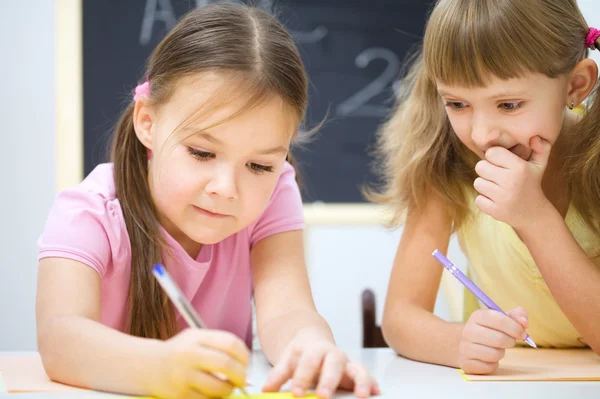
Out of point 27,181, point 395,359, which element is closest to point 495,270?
point 395,359

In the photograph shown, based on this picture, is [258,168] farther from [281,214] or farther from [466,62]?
[466,62]

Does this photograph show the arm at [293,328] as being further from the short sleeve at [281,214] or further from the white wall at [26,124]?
the white wall at [26,124]

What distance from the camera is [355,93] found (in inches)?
103

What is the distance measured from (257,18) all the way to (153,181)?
10.8 inches

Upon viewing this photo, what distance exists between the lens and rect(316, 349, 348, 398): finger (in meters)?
0.76

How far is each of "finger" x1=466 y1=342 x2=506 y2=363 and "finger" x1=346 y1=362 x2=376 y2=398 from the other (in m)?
0.18

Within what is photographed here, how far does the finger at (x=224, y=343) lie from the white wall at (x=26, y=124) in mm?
1935

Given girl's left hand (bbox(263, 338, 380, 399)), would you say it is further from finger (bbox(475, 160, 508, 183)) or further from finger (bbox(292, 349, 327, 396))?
finger (bbox(475, 160, 508, 183))

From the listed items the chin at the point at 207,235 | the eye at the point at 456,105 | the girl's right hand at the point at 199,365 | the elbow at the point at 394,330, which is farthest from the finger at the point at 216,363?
the eye at the point at 456,105

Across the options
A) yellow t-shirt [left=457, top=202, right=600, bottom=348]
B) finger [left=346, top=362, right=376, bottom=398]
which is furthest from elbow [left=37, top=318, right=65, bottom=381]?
yellow t-shirt [left=457, top=202, right=600, bottom=348]

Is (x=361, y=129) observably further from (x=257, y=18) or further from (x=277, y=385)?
(x=277, y=385)

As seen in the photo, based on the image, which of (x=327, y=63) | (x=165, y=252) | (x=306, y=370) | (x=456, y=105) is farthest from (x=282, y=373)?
(x=327, y=63)

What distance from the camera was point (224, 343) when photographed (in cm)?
69

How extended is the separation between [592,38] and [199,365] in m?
0.76
